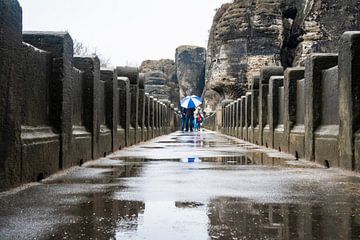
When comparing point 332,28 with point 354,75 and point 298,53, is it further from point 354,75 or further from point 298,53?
point 354,75

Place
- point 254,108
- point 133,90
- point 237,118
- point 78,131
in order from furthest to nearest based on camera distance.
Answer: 1. point 237,118
2. point 254,108
3. point 133,90
4. point 78,131

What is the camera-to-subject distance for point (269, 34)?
164 feet

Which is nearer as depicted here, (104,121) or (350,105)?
(350,105)

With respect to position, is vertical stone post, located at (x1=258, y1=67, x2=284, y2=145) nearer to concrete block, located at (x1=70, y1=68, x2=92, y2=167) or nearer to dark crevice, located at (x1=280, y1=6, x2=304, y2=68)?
concrete block, located at (x1=70, y1=68, x2=92, y2=167)

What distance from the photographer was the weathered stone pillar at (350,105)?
7.31 m

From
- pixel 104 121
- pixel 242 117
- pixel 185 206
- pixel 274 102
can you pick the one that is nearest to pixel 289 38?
pixel 242 117

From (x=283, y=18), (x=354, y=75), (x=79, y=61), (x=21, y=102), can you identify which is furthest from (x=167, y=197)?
(x=283, y=18)

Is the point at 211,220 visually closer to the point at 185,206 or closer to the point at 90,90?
the point at 185,206

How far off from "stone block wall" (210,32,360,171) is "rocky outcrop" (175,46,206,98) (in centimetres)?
8714

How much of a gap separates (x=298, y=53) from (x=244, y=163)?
37.0 m

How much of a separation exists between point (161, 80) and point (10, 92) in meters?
64.5

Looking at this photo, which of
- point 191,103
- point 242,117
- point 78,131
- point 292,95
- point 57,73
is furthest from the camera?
point 191,103

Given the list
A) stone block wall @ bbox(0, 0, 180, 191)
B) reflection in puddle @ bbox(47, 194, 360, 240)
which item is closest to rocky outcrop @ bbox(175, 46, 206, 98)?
stone block wall @ bbox(0, 0, 180, 191)

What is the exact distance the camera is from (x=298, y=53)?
146 feet
